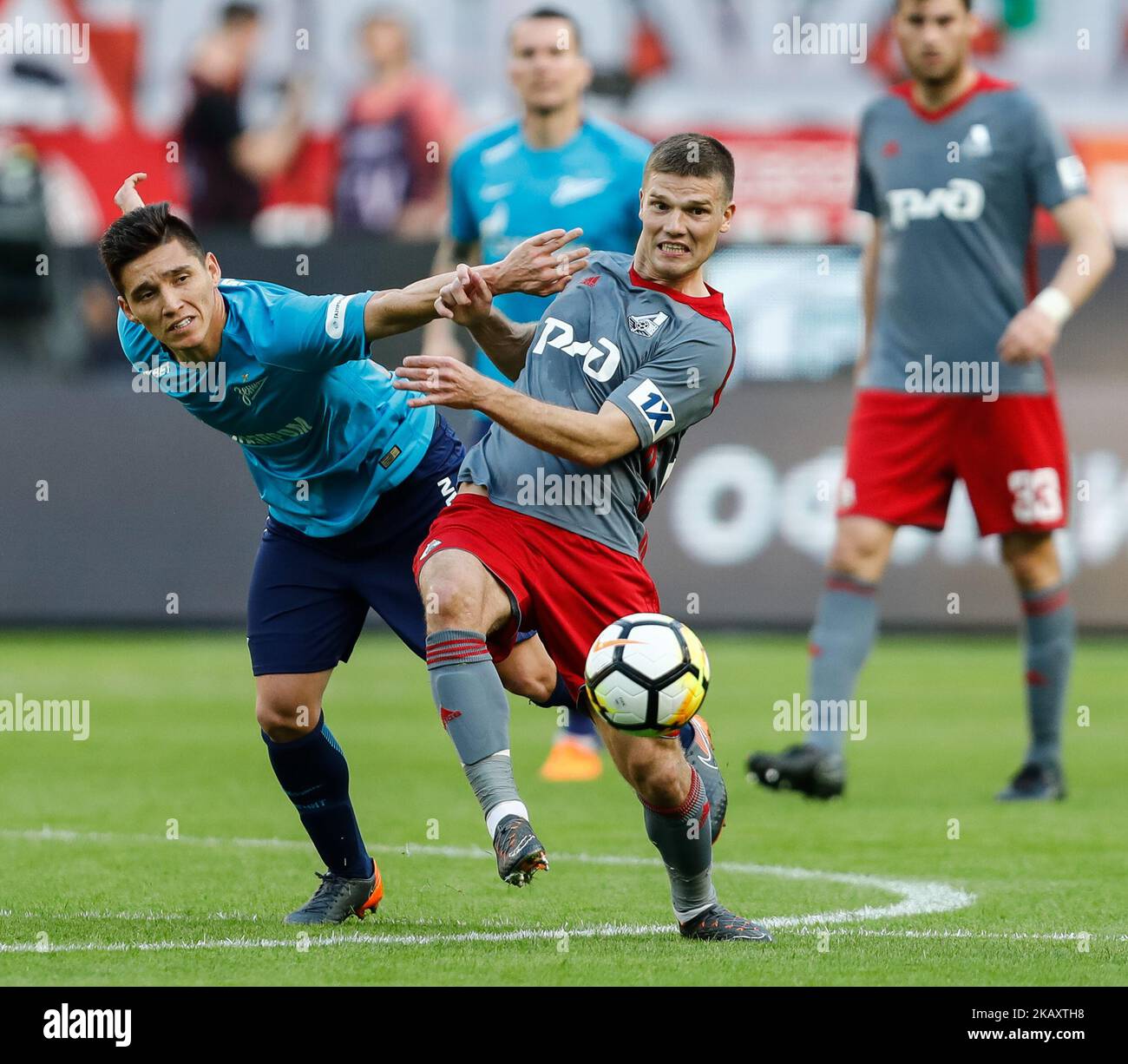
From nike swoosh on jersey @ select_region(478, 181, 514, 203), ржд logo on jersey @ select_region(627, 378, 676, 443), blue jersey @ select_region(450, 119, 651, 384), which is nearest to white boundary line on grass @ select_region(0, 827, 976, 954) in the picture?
ржд logo on jersey @ select_region(627, 378, 676, 443)

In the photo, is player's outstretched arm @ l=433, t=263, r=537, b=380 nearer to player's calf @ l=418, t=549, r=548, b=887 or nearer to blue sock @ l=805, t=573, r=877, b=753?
player's calf @ l=418, t=549, r=548, b=887

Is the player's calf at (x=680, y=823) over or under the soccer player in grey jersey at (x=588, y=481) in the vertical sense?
under

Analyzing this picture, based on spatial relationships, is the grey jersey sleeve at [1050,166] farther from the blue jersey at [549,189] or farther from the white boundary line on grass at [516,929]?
the white boundary line on grass at [516,929]

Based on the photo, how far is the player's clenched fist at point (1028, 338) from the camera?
754cm

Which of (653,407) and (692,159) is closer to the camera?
(653,407)

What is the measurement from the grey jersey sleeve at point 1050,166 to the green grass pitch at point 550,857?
93.0 inches

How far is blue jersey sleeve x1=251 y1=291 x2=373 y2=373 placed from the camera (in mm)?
5391

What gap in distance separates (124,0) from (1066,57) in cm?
906

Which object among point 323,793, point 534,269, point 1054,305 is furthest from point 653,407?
point 1054,305

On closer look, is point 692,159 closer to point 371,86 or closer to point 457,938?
point 457,938

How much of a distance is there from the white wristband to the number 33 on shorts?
25.8 inches

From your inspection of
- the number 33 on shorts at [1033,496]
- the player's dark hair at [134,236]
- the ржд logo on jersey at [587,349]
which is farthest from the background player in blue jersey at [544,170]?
the player's dark hair at [134,236]

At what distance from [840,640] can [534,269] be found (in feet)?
10.7

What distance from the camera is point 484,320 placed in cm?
552
